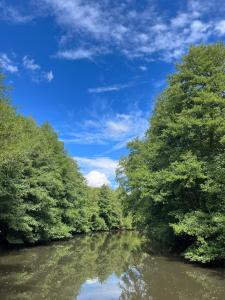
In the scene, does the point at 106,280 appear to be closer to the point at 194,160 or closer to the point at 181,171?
the point at 181,171

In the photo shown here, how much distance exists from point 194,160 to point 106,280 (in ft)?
26.8

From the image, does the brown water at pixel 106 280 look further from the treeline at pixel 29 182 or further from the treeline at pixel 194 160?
the treeline at pixel 29 182

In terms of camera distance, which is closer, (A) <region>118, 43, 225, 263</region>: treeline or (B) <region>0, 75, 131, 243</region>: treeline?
(A) <region>118, 43, 225, 263</region>: treeline

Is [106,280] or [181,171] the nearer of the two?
[106,280]

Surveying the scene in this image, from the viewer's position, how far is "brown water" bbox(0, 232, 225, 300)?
1432 cm

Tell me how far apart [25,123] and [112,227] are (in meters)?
58.7

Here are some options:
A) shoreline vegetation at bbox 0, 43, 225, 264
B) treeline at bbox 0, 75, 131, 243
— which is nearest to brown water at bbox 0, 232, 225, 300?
shoreline vegetation at bbox 0, 43, 225, 264

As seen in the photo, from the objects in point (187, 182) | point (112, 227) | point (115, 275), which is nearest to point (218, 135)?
point (187, 182)

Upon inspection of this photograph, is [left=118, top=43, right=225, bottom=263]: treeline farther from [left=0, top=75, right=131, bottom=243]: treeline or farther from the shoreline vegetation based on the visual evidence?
[left=0, top=75, right=131, bottom=243]: treeline

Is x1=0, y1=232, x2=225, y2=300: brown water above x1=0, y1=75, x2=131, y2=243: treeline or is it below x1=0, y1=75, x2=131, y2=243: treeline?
below

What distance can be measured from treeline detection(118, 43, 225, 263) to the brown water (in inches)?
78.0

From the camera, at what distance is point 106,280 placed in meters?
18.6

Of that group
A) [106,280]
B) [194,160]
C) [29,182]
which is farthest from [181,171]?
[29,182]

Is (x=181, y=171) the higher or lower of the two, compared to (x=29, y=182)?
lower
